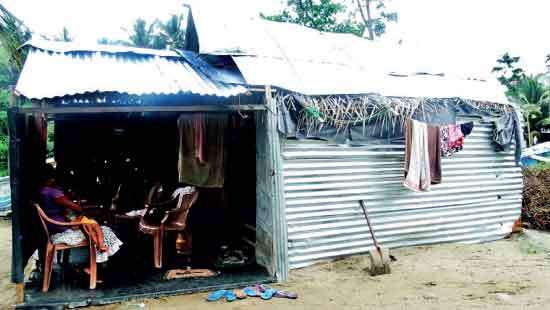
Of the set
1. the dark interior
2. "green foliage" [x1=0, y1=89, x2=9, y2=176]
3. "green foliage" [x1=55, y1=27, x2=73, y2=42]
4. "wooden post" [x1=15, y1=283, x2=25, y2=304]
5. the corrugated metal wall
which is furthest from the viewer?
"green foliage" [x1=55, y1=27, x2=73, y2=42]

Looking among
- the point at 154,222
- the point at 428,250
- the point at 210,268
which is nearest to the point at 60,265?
the point at 154,222

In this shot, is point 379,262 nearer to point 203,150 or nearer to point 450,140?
point 450,140

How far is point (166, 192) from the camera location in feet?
25.7

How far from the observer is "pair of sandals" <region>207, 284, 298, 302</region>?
5.06 m

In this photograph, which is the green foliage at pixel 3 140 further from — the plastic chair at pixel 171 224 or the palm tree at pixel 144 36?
the plastic chair at pixel 171 224

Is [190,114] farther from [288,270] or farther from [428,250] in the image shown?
[428,250]

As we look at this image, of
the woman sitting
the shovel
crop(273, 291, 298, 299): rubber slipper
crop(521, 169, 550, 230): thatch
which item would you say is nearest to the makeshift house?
the woman sitting

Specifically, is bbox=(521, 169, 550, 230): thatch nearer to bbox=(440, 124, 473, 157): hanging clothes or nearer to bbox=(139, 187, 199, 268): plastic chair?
bbox=(440, 124, 473, 157): hanging clothes

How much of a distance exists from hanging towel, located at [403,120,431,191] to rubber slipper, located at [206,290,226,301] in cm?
331

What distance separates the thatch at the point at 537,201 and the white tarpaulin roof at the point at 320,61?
245 cm

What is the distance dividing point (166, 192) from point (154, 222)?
5.27ft

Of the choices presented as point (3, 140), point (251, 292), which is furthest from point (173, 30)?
point (251, 292)

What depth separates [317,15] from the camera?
1859 cm

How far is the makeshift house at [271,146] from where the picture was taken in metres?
5.30
